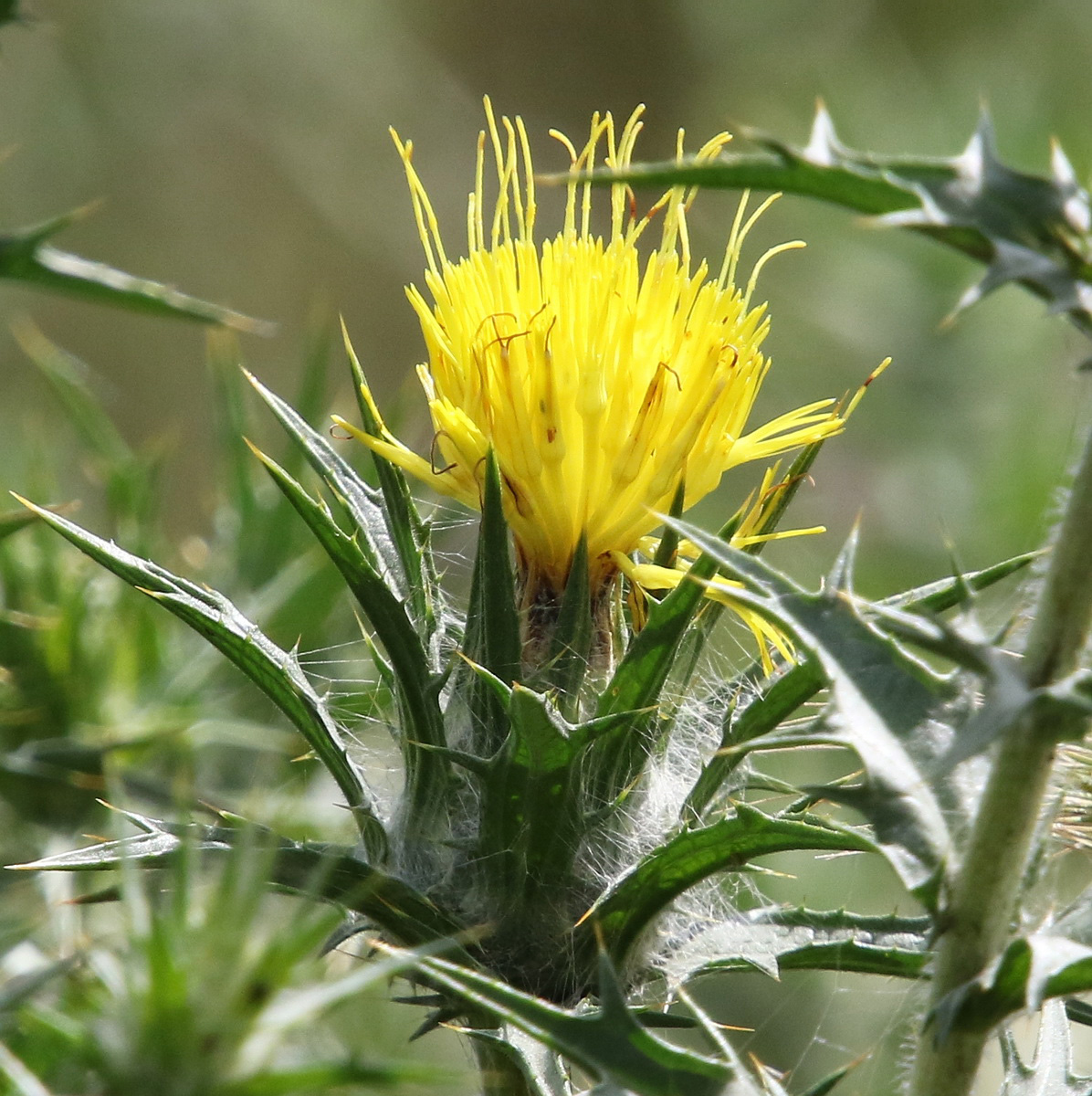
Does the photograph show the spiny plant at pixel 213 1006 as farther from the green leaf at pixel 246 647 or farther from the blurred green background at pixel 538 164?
the blurred green background at pixel 538 164

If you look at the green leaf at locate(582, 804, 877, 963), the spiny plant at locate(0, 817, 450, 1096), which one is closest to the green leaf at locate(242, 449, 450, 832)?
the green leaf at locate(582, 804, 877, 963)

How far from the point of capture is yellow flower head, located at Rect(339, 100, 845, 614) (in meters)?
1.39

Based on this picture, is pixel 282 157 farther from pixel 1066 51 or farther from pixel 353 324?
pixel 1066 51

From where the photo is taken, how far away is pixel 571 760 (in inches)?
50.7

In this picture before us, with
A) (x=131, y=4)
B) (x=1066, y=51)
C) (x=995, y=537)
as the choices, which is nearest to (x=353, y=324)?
(x=131, y=4)

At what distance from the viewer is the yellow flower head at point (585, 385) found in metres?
1.39

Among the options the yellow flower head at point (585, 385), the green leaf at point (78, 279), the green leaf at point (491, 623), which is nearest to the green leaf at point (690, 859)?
the green leaf at point (491, 623)

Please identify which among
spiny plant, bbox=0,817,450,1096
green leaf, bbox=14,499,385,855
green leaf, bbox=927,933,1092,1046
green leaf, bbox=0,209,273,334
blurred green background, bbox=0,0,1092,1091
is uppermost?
blurred green background, bbox=0,0,1092,1091

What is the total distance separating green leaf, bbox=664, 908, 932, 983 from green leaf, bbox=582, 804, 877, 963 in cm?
7

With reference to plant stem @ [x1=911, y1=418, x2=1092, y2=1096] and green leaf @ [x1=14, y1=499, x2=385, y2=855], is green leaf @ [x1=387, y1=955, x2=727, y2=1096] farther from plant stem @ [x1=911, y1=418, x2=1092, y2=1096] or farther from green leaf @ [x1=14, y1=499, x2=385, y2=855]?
green leaf @ [x1=14, y1=499, x2=385, y2=855]

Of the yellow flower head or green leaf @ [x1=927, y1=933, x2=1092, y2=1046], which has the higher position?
the yellow flower head

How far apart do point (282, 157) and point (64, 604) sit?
4625 millimetres

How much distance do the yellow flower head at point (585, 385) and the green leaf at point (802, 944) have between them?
0.41 metres

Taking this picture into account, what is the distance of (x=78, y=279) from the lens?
1.71m
